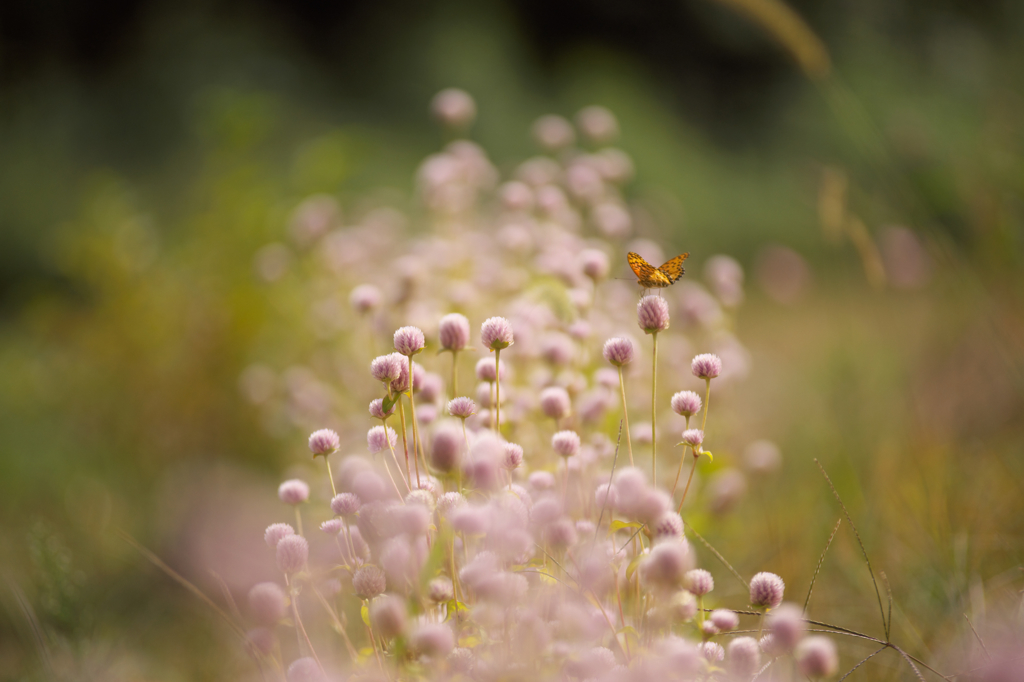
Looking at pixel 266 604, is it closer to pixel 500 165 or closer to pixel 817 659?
pixel 817 659

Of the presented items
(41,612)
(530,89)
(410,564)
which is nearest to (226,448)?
(41,612)

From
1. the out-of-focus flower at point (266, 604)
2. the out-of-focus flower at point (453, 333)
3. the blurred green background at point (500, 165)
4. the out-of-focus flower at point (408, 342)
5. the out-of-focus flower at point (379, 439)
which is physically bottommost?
the blurred green background at point (500, 165)

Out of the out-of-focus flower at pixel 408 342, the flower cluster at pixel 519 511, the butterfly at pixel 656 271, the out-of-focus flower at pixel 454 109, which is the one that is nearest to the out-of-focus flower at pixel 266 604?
the flower cluster at pixel 519 511

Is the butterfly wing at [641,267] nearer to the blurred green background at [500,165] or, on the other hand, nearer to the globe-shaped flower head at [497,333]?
the globe-shaped flower head at [497,333]

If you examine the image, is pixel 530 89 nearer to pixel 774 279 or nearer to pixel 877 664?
pixel 774 279

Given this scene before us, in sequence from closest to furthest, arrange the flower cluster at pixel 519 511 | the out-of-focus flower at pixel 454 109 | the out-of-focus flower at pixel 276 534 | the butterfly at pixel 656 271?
the flower cluster at pixel 519 511, the out-of-focus flower at pixel 276 534, the butterfly at pixel 656 271, the out-of-focus flower at pixel 454 109

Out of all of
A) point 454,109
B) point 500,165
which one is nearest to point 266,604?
point 454,109

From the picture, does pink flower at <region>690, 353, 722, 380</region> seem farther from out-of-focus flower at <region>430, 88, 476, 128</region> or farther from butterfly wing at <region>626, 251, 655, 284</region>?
out-of-focus flower at <region>430, 88, 476, 128</region>

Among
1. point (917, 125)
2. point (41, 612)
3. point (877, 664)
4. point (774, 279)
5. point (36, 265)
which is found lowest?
point (36, 265)

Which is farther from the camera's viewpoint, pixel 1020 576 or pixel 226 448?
pixel 226 448
